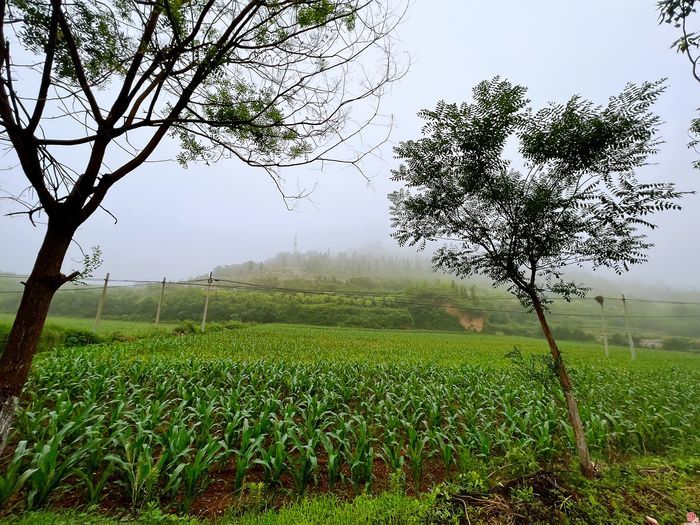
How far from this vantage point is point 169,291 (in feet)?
199

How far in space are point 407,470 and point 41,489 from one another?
3.84 meters

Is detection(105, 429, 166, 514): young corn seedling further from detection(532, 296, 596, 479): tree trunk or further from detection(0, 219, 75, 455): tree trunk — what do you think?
detection(532, 296, 596, 479): tree trunk

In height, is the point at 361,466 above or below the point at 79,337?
below

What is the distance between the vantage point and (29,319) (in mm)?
2152

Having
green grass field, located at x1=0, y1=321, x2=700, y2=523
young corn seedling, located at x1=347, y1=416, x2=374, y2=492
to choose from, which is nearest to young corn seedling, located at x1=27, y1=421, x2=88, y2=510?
green grass field, located at x1=0, y1=321, x2=700, y2=523

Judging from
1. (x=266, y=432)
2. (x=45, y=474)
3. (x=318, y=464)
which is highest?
(x=45, y=474)

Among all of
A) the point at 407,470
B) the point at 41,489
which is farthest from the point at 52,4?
the point at 407,470

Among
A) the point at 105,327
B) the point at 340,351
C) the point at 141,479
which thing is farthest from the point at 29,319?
the point at 105,327

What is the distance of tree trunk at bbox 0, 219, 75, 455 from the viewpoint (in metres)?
2.03

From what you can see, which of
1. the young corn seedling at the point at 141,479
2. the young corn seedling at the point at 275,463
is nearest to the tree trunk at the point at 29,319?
the young corn seedling at the point at 141,479

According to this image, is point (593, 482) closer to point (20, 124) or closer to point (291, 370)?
point (20, 124)

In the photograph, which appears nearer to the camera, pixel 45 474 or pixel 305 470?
pixel 45 474

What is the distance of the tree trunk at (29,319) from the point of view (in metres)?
2.03

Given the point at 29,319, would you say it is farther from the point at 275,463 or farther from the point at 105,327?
the point at 105,327
